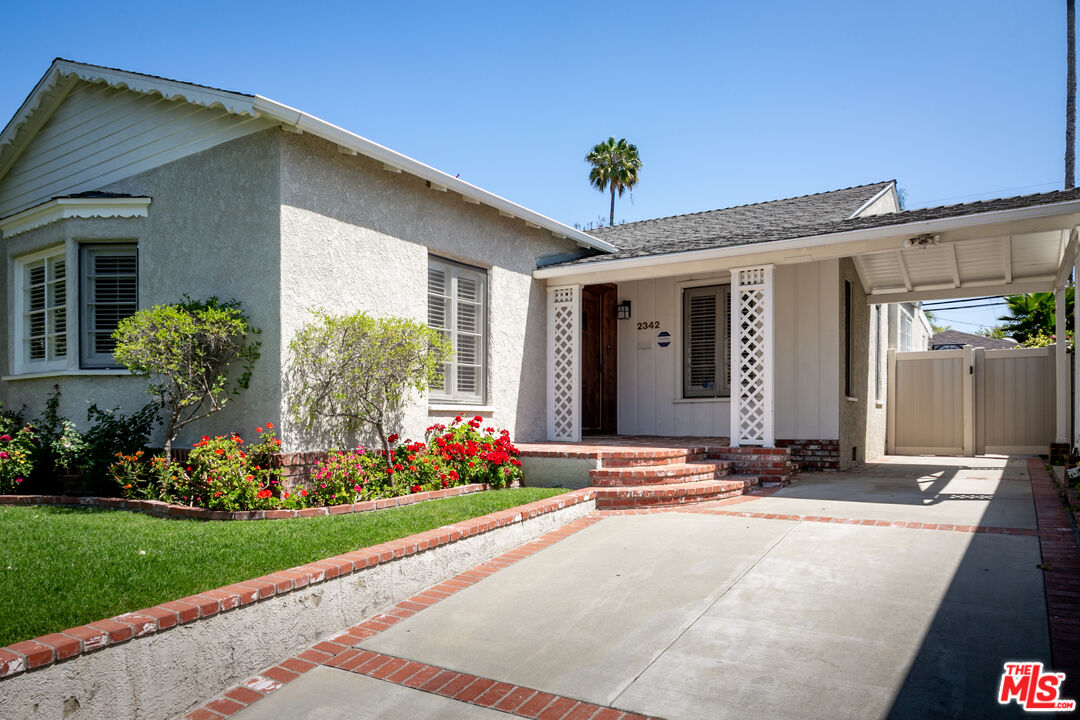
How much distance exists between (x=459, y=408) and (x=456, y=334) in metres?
0.98

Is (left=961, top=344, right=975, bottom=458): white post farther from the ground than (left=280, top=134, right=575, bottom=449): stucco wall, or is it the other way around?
(left=280, top=134, right=575, bottom=449): stucco wall

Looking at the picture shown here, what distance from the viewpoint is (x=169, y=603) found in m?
3.54

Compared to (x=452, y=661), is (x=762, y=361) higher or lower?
higher

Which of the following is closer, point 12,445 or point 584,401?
point 12,445

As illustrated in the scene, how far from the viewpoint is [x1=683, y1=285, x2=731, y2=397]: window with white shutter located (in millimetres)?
11484

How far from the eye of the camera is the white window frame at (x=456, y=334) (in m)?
8.91

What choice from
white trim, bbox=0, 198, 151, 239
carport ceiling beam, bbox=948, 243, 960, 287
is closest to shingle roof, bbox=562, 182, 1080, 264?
carport ceiling beam, bbox=948, 243, 960, 287

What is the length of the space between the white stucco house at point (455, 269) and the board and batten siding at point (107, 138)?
0.12 ft

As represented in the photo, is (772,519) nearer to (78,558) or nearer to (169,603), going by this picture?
(169,603)

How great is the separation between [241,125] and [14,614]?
5.51 m

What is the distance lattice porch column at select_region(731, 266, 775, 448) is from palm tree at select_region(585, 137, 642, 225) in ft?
83.5

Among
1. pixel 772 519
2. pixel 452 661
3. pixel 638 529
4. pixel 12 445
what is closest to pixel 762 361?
pixel 772 519

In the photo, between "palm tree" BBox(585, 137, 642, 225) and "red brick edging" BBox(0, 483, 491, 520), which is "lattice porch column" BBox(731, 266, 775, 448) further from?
"palm tree" BBox(585, 137, 642, 225)

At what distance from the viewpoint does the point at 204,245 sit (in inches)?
298
